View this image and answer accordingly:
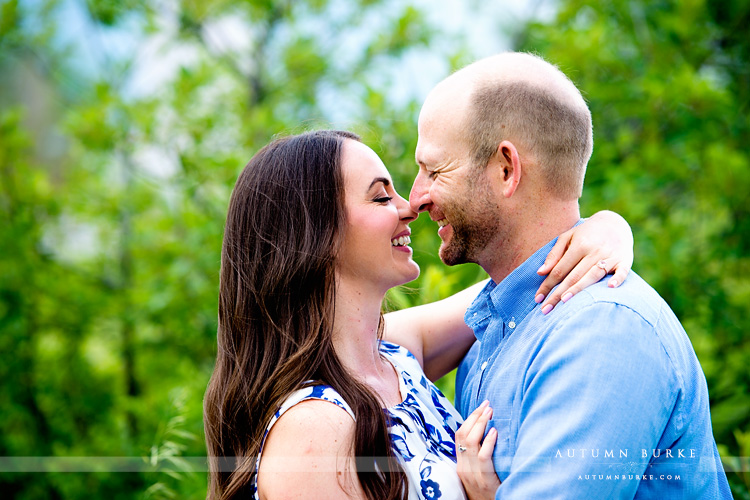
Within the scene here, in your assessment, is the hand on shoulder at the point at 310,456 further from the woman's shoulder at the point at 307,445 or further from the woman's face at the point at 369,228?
the woman's face at the point at 369,228

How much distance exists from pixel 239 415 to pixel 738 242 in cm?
336

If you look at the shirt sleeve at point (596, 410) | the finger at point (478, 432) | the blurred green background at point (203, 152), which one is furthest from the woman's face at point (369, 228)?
the blurred green background at point (203, 152)

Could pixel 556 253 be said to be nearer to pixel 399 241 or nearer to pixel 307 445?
pixel 399 241

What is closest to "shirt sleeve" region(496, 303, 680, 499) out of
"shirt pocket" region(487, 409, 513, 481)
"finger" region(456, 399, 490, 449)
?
"shirt pocket" region(487, 409, 513, 481)

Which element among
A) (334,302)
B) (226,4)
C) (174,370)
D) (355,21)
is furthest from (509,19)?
(334,302)

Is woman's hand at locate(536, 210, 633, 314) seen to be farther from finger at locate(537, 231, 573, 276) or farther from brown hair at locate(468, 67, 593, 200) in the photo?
brown hair at locate(468, 67, 593, 200)

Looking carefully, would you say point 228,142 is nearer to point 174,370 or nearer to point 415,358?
point 174,370

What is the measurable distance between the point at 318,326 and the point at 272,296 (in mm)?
172

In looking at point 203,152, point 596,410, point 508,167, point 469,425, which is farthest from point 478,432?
point 203,152

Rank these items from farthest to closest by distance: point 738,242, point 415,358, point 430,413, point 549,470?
point 738,242 < point 415,358 < point 430,413 < point 549,470

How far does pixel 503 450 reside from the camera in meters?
1.79

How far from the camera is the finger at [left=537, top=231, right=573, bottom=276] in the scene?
1.97 meters

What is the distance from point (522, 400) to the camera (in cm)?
177

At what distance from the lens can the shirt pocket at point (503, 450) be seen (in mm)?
Result: 1770
